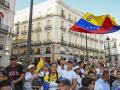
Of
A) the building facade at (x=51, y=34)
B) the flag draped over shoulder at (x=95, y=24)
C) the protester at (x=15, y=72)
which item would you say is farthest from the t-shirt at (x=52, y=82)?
the building facade at (x=51, y=34)

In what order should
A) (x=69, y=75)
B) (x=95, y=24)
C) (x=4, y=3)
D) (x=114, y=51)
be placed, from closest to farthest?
1. (x=69, y=75)
2. (x=95, y=24)
3. (x=4, y=3)
4. (x=114, y=51)

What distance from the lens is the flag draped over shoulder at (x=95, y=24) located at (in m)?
14.0

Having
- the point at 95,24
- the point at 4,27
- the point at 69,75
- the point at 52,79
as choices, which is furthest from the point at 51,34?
the point at 52,79

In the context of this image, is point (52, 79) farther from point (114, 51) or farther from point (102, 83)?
point (114, 51)

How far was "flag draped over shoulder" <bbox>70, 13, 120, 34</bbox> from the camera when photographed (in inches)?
550

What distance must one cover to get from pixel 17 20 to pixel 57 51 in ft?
51.9

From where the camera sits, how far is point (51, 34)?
49.2 meters

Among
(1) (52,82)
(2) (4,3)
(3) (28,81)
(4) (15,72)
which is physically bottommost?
(3) (28,81)

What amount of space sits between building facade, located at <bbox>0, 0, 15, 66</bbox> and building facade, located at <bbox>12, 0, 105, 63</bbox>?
12.0 m

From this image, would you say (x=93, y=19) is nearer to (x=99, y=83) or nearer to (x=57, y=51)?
(x=99, y=83)

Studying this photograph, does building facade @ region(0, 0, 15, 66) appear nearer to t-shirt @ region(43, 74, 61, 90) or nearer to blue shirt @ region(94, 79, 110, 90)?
t-shirt @ region(43, 74, 61, 90)

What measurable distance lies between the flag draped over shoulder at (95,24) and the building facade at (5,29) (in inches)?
850

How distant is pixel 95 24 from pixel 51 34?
3523 centimetres

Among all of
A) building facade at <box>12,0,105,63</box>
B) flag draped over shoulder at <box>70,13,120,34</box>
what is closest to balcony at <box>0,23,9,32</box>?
building facade at <box>12,0,105,63</box>
